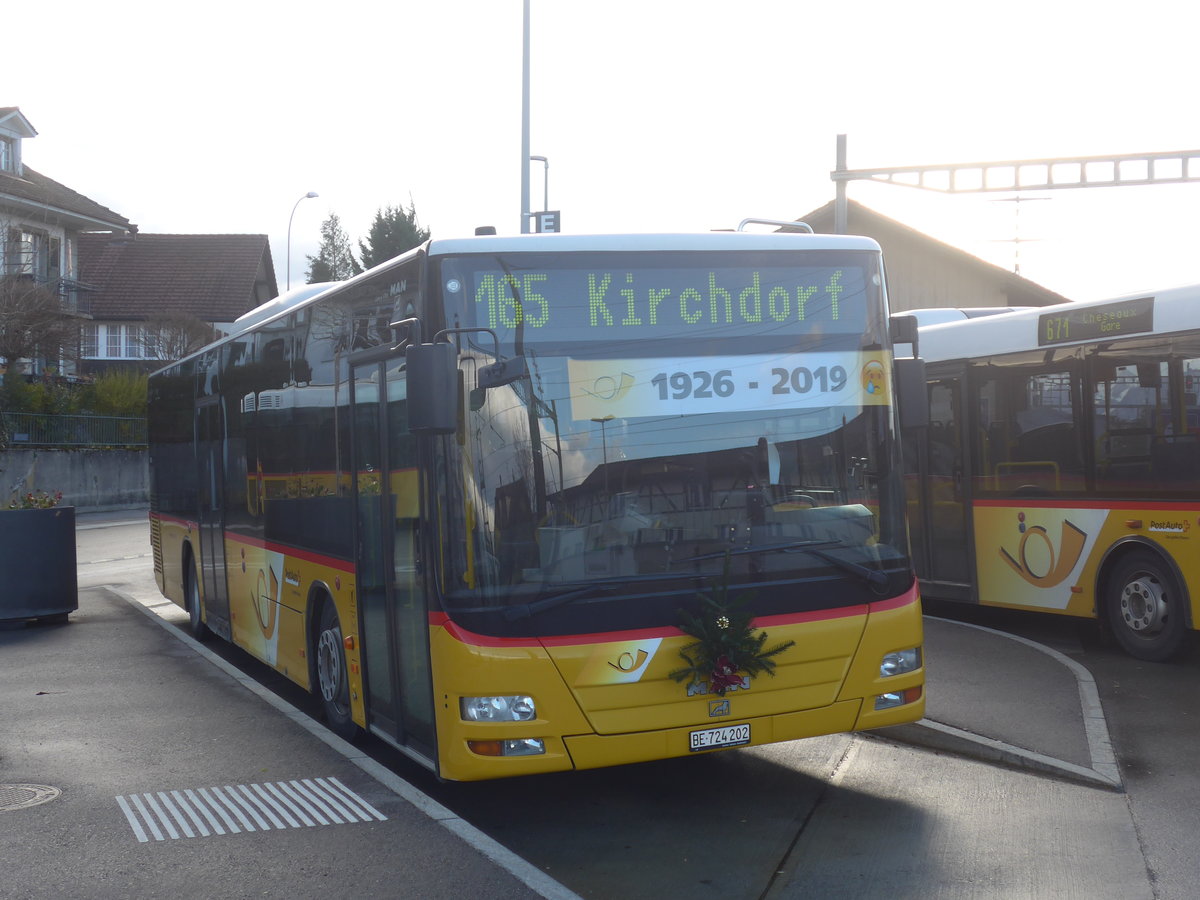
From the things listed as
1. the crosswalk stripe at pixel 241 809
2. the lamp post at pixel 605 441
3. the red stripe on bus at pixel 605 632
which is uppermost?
the lamp post at pixel 605 441

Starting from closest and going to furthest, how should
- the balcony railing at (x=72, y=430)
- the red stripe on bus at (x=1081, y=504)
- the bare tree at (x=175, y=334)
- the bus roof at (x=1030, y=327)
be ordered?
the bus roof at (x=1030, y=327), the red stripe on bus at (x=1081, y=504), the balcony railing at (x=72, y=430), the bare tree at (x=175, y=334)

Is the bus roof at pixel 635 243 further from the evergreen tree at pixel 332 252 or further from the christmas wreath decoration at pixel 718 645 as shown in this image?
the evergreen tree at pixel 332 252

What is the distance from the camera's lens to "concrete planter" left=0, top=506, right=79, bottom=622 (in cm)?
1443

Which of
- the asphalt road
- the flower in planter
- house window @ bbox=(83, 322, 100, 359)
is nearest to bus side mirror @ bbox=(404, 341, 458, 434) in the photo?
the asphalt road

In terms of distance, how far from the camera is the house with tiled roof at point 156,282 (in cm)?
6556

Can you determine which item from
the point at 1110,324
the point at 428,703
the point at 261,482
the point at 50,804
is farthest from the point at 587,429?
the point at 1110,324

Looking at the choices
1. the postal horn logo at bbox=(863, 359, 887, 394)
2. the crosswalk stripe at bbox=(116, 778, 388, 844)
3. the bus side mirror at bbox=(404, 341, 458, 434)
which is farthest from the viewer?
the postal horn logo at bbox=(863, 359, 887, 394)

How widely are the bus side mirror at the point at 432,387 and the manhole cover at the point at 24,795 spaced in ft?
10.1

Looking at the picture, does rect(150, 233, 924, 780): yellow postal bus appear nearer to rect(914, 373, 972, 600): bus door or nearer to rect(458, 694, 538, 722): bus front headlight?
rect(458, 694, 538, 722): bus front headlight

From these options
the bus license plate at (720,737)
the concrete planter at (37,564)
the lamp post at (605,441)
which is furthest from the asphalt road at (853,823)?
the concrete planter at (37,564)

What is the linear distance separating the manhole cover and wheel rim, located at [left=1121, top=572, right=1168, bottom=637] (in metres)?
8.03

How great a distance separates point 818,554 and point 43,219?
156ft

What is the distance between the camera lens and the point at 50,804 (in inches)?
278

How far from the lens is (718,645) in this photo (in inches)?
247
